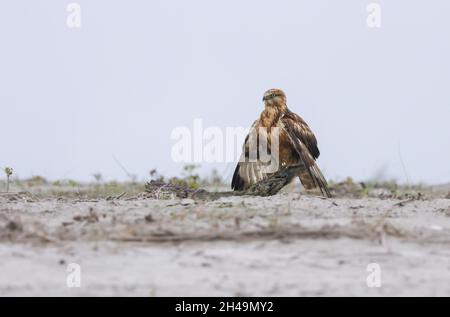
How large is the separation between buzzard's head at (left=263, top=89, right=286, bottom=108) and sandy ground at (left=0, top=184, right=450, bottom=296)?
11.9 feet

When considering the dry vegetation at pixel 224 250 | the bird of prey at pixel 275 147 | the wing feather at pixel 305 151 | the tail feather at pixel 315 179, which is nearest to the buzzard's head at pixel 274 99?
the bird of prey at pixel 275 147

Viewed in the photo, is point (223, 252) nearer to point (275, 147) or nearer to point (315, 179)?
point (315, 179)

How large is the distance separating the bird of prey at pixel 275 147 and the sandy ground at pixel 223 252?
2.94 meters

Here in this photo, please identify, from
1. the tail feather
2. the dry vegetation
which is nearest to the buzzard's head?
the tail feather

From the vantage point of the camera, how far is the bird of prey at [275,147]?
9.94 m

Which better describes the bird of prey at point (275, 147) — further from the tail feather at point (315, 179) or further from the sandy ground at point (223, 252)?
the sandy ground at point (223, 252)

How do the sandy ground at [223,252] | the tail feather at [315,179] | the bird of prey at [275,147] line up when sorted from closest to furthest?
the sandy ground at [223,252] < the tail feather at [315,179] < the bird of prey at [275,147]

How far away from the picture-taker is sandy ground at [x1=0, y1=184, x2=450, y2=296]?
5.32 m

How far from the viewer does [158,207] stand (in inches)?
285

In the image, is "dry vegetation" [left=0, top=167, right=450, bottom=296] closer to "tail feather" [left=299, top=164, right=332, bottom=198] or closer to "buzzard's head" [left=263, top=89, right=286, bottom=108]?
"tail feather" [left=299, top=164, right=332, bottom=198]

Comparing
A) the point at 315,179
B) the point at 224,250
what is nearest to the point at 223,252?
the point at 224,250
